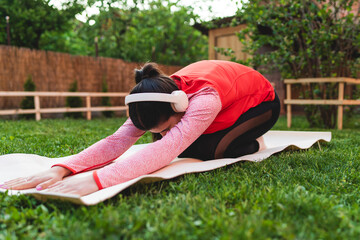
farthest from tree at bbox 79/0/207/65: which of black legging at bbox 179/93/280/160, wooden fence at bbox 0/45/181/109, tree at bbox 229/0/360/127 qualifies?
black legging at bbox 179/93/280/160

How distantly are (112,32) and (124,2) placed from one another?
162 centimetres

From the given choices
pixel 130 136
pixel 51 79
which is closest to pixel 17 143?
pixel 130 136

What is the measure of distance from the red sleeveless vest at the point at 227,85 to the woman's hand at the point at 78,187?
31.9 inches

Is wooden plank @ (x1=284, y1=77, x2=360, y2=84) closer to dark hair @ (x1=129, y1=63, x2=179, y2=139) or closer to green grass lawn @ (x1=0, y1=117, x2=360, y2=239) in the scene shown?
green grass lawn @ (x1=0, y1=117, x2=360, y2=239)

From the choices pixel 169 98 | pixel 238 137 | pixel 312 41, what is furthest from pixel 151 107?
pixel 312 41

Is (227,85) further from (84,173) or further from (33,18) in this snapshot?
(33,18)

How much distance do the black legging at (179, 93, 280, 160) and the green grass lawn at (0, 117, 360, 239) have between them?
318mm

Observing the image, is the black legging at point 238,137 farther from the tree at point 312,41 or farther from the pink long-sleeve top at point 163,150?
the tree at point 312,41

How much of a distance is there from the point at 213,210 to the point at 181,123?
1.87 ft

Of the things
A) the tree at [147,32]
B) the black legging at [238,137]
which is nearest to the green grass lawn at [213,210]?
the black legging at [238,137]

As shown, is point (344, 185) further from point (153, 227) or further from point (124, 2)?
point (124, 2)

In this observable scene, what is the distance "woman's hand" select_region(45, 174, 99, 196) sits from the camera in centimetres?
148

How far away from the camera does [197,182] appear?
172 cm

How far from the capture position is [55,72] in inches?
339
